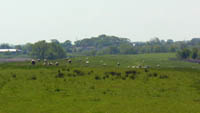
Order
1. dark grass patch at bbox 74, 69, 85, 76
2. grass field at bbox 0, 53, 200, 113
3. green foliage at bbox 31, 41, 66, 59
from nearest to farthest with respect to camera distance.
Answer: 1. grass field at bbox 0, 53, 200, 113
2. dark grass patch at bbox 74, 69, 85, 76
3. green foliage at bbox 31, 41, 66, 59

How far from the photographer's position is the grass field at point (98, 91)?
27.6 metres

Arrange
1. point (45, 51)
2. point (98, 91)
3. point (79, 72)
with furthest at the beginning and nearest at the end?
point (45, 51)
point (79, 72)
point (98, 91)

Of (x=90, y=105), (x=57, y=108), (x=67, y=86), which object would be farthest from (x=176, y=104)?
(x=67, y=86)

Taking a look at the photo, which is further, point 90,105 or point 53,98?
point 53,98

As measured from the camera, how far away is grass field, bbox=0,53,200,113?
27625 mm

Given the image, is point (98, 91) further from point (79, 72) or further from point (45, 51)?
point (45, 51)

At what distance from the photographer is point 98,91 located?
36.6 meters

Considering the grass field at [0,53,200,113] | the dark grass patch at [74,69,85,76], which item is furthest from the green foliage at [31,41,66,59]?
the dark grass patch at [74,69,85,76]

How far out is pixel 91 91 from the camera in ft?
120

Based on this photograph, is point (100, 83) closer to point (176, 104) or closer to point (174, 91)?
point (174, 91)

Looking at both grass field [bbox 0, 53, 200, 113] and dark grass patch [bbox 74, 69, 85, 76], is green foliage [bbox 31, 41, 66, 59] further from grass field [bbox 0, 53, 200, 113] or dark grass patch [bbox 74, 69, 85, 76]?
dark grass patch [bbox 74, 69, 85, 76]

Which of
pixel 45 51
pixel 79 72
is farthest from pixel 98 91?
pixel 45 51

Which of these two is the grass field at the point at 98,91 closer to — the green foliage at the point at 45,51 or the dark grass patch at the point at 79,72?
the dark grass patch at the point at 79,72

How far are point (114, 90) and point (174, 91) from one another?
8482 millimetres
